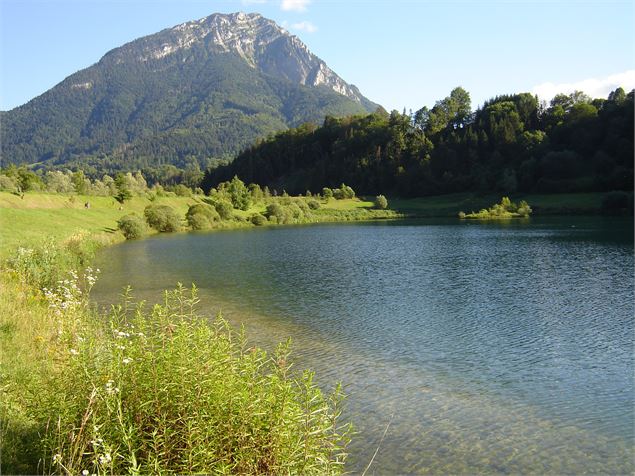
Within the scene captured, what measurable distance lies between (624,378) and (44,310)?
16.1 metres

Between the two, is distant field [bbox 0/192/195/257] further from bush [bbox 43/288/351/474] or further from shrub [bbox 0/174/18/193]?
bush [bbox 43/288/351/474]

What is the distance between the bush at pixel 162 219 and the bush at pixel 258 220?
17429 mm

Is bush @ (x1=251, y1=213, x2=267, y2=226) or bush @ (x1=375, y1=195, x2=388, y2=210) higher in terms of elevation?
bush @ (x1=375, y1=195, x2=388, y2=210)

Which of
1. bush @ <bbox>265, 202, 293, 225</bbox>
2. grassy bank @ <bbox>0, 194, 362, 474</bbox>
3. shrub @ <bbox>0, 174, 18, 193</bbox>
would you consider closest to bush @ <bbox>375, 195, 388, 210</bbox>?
bush @ <bbox>265, 202, 293, 225</bbox>

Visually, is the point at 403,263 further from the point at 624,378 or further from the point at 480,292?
the point at 624,378

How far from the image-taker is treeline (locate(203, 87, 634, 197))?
110000 millimetres

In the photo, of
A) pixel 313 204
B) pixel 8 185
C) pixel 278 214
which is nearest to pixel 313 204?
pixel 313 204

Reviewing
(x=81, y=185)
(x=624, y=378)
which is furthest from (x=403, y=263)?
(x=81, y=185)

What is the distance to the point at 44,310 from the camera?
14820mm

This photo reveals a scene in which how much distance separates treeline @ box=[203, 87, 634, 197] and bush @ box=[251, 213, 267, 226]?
55.3m

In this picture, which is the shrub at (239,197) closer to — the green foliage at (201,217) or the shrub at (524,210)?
the green foliage at (201,217)

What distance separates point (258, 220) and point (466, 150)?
74.3 meters

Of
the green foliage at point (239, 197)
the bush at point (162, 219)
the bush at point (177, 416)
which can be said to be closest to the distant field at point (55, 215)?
the bush at point (162, 219)

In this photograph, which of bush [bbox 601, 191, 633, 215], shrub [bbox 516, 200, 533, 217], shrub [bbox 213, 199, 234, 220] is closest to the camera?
bush [bbox 601, 191, 633, 215]
